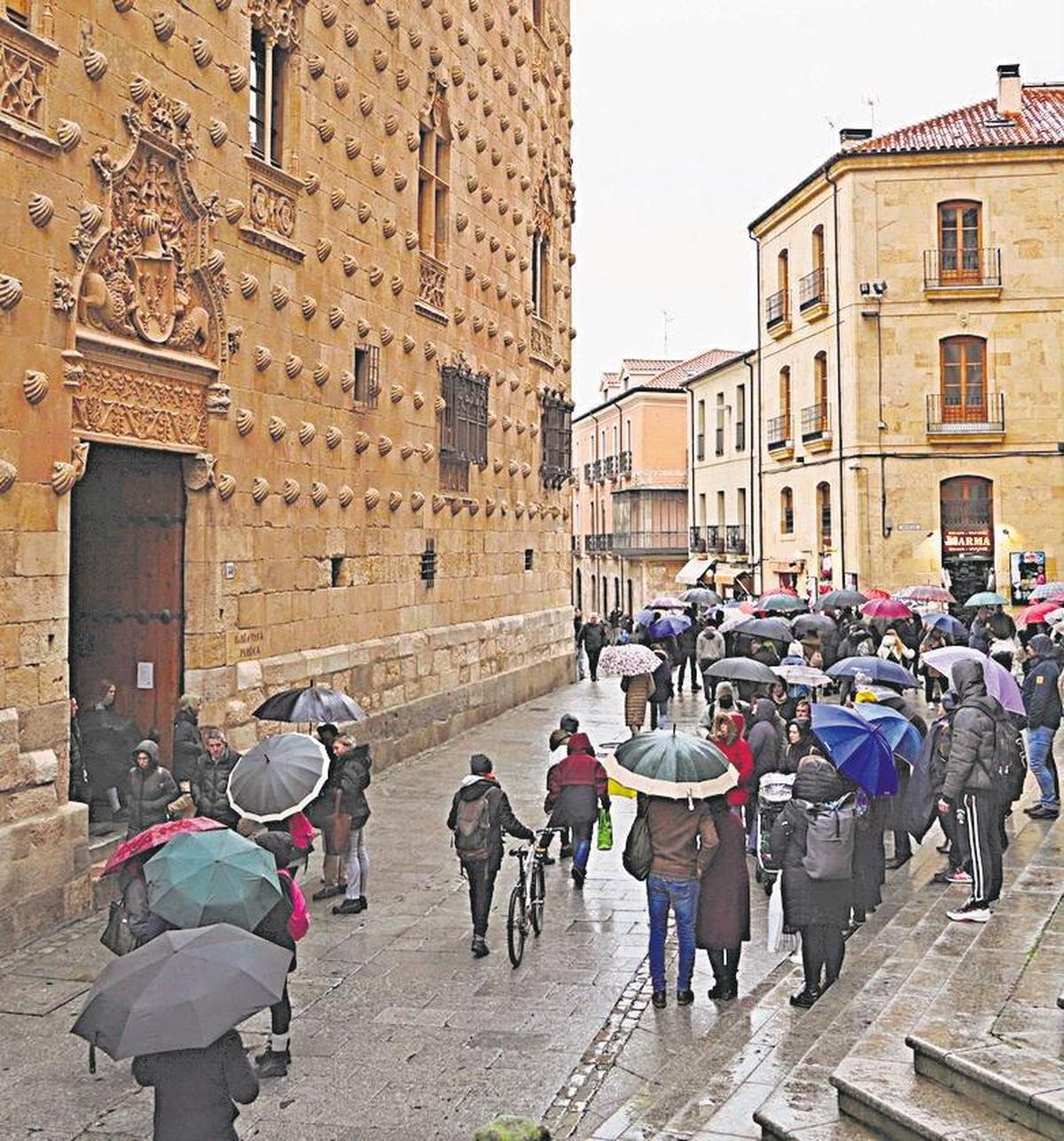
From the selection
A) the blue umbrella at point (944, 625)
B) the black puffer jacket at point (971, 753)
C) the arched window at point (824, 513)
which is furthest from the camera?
the arched window at point (824, 513)

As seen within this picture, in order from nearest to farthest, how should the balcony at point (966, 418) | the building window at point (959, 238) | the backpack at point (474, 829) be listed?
the backpack at point (474, 829) → the balcony at point (966, 418) → the building window at point (959, 238)

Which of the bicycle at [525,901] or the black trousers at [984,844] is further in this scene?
the bicycle at [525,901]

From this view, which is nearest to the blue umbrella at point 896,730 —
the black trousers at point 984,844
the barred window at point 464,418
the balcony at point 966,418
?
the black trousers at point 984,844

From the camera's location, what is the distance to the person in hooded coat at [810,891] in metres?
7.96

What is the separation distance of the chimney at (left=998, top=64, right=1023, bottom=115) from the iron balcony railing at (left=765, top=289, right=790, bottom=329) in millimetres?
7241

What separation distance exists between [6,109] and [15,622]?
3.78 metres

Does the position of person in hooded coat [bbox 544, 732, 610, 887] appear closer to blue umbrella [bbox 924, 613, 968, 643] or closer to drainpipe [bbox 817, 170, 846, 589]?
blue umbrella [bbox 924, 613, 968, 643]

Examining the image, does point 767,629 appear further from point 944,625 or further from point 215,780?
point 215,780

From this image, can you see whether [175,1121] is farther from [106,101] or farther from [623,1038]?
[106,101]

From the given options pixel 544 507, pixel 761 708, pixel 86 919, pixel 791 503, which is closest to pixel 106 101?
pixel 86 919

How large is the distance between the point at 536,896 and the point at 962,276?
Answer: 26855 millimetres

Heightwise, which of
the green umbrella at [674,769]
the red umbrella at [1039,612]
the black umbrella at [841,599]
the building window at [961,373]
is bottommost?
the green umbrella at [674,769]

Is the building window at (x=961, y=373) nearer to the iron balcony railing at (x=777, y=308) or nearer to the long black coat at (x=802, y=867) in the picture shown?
the iron balcony railing at (x=777, y=308)

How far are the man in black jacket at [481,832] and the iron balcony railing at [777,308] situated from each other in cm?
2975
